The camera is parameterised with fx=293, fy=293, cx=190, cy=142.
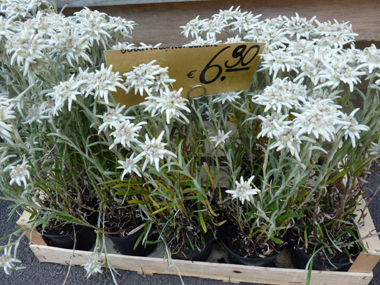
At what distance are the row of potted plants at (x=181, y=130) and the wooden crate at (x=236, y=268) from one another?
0.05 metres

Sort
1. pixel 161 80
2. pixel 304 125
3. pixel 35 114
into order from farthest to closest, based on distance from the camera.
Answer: pixel 35 114 < pixel 161 80 < pixel 304 125

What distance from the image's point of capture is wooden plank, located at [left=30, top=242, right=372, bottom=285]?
121 cm

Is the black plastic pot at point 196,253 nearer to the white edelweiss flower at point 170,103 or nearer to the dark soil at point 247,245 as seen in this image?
the dark soil at point 247,245

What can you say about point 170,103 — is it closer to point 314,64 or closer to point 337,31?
point 314,64

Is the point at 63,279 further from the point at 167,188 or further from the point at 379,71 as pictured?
the point at 379,71

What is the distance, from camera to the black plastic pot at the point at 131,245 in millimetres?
1270

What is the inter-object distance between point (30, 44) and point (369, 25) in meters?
1.86

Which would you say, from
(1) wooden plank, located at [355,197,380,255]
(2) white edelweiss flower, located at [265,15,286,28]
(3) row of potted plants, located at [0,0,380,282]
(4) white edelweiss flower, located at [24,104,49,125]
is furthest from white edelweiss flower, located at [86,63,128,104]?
(1) wooden plank, located at [355,197,380,255]

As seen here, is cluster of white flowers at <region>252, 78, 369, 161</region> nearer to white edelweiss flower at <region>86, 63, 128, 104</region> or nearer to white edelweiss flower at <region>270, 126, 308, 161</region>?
white edelweiss flower at <region>270, 126, 308, 161</region>

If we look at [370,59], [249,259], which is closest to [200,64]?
[370,59]

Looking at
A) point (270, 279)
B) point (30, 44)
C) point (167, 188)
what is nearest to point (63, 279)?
point (167, 188)

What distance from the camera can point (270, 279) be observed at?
1264mm

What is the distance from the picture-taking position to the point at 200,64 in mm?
950

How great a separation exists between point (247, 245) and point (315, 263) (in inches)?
11.3
